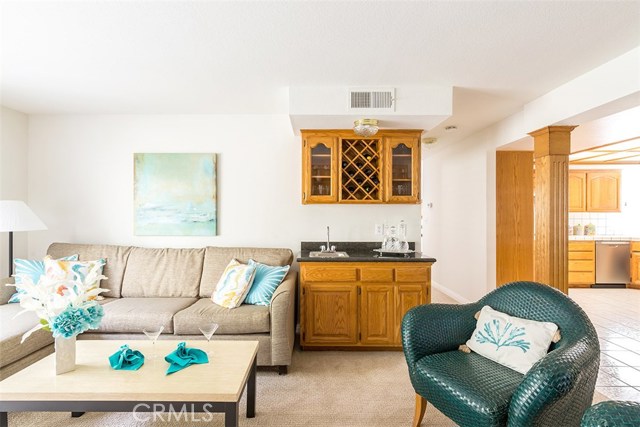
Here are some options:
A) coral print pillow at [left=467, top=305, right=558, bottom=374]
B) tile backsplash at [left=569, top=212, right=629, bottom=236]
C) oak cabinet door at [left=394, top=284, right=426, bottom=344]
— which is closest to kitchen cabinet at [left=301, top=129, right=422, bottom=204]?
oak cabinet door at [left=394, top=284, right=426, bottom=344]

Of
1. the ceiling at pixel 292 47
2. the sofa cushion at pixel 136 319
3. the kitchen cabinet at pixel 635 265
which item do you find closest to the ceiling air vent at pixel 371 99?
the ceiling at pixel 292 47

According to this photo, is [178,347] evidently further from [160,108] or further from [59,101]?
[59,101]

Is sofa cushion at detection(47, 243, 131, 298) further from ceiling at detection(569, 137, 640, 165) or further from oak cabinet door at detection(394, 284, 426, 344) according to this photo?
ceiling at detection(569, 137, 640, 165)

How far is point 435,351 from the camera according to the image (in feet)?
6.66

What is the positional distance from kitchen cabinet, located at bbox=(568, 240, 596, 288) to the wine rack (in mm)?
4642

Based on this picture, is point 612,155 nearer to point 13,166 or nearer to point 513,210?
point 513,210

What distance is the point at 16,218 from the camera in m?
3.08

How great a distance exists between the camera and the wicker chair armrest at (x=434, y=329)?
78.7 inches

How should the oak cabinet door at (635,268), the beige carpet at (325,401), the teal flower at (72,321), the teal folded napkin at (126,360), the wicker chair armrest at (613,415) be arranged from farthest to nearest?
1. the oak cabinet door at (635,268)
2. the beige carpet at (325,401)
3. the teal folded napkin at (126,360)
4. the teal flower at (72,321)
5. the wicker chair armrest at (613,415)

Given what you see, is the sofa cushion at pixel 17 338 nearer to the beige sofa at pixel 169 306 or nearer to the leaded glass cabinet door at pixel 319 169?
the beige sofa at pixel 169 306

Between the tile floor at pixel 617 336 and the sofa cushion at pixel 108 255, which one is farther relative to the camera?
the sofa cushion at pixel 108 255

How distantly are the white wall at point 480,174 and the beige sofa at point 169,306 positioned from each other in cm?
267

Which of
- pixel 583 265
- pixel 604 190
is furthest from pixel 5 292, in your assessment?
pixel 604 190

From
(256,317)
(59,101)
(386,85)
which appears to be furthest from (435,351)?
(59,101)
